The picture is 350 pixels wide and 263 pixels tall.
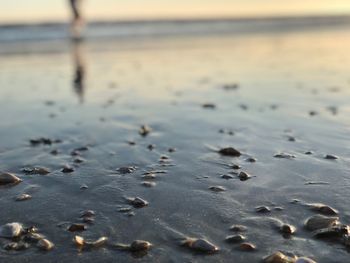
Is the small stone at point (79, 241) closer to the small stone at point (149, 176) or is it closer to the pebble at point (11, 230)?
the pebble at point (11, 230)

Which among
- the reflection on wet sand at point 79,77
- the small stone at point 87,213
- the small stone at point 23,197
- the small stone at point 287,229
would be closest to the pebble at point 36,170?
the small stone at point 23,197

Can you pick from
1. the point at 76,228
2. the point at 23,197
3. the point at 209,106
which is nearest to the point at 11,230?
the point at 76,228

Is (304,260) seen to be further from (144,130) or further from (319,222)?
(144,130)

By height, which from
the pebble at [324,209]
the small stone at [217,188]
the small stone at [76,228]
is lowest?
the pebble at [324,209]

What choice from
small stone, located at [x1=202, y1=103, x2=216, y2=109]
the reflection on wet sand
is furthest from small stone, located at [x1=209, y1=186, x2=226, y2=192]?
the reflection on wet sand

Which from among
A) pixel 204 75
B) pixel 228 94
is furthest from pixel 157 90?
pixel 204 75

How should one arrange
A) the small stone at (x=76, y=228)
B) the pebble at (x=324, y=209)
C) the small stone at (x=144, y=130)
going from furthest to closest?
1. the small stone at (x=144, y=130)
2. the pebble at (x=324, y=209)
3. the small stone at (x=76, y=228)
